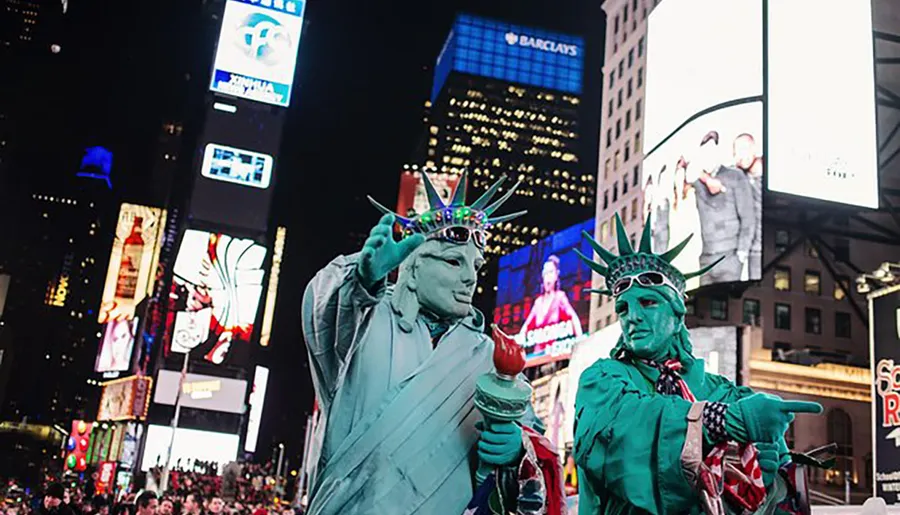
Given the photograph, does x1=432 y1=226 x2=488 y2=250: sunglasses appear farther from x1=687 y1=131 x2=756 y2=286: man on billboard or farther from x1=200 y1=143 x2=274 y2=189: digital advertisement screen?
x1=200 y1=143 x2=274 y2=189: digital advertisement screen

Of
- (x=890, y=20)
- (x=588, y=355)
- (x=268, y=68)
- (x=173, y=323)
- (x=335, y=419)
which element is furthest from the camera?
(x=268, y=68)

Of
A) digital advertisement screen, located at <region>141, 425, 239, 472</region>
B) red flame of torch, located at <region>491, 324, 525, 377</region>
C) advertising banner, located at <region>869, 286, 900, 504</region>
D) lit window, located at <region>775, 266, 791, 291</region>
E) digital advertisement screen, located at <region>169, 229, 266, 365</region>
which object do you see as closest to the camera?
red flame of torch, located at <region>491, 324, 525, 377</region>

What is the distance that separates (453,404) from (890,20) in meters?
26.9

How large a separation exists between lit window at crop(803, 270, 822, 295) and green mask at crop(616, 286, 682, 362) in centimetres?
4036

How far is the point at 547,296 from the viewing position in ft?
195

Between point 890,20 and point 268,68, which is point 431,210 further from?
point 268,68

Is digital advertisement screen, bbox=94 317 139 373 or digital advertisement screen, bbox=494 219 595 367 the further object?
digital advertisement screen, bbox=494 219 595 367

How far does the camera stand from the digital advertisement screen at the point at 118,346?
166 ft

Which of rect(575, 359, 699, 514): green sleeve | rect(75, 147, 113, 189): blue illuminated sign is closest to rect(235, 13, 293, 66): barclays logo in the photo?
rect(75, 147, 113, 189): blue illuminated sign

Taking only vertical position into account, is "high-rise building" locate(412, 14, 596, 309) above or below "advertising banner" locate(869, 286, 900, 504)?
above

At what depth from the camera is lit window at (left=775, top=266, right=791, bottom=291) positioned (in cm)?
4122

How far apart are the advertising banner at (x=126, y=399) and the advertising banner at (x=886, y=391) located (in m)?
33.7

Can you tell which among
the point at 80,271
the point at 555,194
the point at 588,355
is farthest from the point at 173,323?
the point at 555,194

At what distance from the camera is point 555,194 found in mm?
132375
